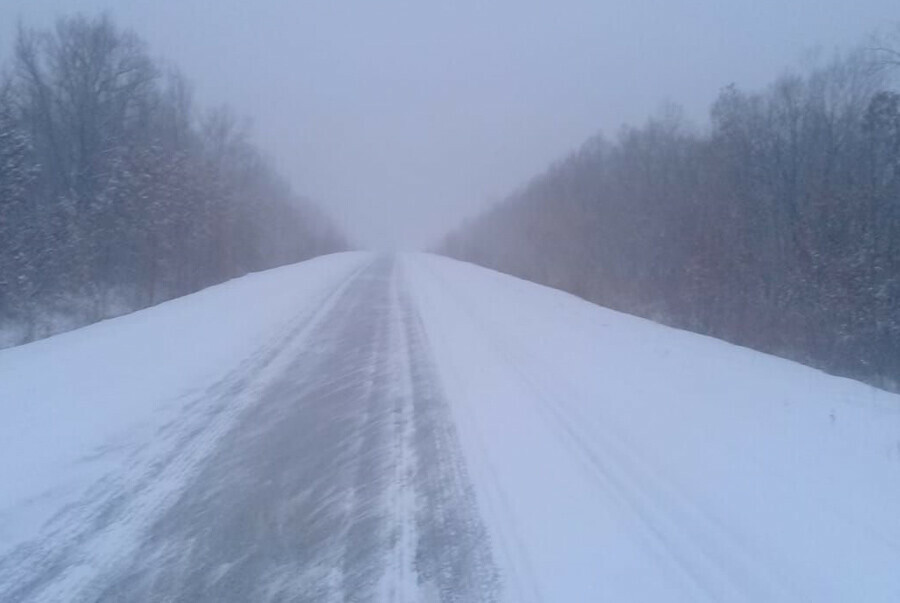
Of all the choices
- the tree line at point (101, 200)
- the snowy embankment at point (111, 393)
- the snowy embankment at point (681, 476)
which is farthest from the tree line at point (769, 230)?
the tree line at point (101, 200)

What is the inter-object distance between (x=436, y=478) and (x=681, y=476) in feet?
7.42

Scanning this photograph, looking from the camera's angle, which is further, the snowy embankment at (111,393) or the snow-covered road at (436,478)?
the snowy embankment at (111,393)

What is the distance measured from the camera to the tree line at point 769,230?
1659 cm

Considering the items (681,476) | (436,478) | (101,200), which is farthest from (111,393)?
(101,200)

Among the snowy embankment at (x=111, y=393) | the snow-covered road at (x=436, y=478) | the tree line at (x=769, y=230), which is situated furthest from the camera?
the tree line at (x=769, y=230)

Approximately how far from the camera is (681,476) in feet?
24.4

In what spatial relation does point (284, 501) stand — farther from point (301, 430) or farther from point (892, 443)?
point (892, 443)

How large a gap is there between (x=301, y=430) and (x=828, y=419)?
5.95 meters

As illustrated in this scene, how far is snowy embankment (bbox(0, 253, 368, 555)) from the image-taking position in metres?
6.95

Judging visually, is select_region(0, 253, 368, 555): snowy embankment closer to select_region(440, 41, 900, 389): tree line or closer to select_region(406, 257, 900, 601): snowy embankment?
select_region(406, 257, 900, 601): snowy embankment

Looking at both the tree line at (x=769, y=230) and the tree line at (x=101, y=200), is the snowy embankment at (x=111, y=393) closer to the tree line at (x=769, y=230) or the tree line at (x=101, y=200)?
the tree line at (x=101, y=200)

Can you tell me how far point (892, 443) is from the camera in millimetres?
8227

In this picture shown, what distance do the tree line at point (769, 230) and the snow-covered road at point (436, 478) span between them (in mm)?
4682

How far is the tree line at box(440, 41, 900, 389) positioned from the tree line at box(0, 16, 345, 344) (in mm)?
15747
